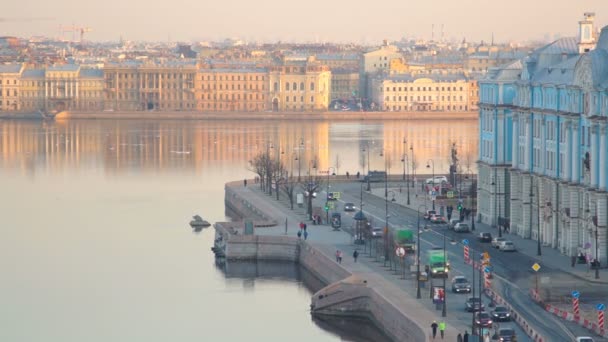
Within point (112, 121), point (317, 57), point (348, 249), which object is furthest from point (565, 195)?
point (317, 57)

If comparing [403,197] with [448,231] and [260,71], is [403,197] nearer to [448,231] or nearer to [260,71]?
[448,231]

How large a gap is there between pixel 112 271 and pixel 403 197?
1011cm

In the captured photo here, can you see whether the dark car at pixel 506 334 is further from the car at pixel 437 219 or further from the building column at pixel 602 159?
the car at pixel 437 219

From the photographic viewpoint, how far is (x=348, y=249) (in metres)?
32.0

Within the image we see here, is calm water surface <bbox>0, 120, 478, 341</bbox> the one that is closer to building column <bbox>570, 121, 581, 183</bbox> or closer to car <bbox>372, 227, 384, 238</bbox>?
car <bbox>372, 227, 384, 238</bbox>

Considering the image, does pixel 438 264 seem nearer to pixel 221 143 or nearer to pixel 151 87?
pixel 221 143

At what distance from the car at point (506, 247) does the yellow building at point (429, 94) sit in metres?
74.0

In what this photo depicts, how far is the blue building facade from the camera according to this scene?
94.5 feet

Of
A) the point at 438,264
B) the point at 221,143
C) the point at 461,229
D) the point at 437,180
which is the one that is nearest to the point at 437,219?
the point at 461,229

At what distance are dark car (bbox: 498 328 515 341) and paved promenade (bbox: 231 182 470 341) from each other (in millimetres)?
546

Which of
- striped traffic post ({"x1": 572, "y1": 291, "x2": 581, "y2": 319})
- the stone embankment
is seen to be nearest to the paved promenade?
the stone embankment

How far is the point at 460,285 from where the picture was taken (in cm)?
2628

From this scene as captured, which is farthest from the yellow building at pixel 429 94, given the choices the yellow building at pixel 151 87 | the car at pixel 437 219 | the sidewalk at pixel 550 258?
the car at pixel 437 219

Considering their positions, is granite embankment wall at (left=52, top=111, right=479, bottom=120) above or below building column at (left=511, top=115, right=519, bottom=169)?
below
